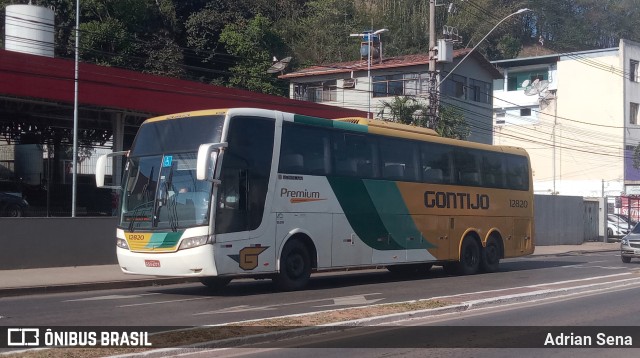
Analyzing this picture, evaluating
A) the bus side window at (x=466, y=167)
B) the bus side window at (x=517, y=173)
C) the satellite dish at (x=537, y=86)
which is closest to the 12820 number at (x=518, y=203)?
the bus side window at (x=517, y=173)

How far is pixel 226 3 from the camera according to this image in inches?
2185

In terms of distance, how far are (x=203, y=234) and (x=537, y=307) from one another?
6.38 meters

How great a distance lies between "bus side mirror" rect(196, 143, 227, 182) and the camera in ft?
46.1

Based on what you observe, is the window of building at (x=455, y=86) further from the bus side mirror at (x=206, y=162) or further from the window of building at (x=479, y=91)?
the bus side mirror at (x=206, y=162)

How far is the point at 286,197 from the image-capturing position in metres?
Result: 16.5

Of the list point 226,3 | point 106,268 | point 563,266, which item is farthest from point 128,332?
point 226,3

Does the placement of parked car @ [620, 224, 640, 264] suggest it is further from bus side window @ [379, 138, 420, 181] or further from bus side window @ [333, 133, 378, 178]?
bus side window @ [333, 133, 378, 178]

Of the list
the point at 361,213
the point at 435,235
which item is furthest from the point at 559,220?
the point at 361,213

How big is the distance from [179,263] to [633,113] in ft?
184

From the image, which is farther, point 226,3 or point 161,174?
point 226,3

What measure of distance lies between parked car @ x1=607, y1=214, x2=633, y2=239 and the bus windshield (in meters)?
36.6

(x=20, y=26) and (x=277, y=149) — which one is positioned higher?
(x=20, y=26)

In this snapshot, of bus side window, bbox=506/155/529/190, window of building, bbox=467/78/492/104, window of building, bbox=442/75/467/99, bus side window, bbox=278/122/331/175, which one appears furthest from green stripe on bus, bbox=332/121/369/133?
window of building, bbox=467/78/492/104

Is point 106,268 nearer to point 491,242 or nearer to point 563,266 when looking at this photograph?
point 491,242
